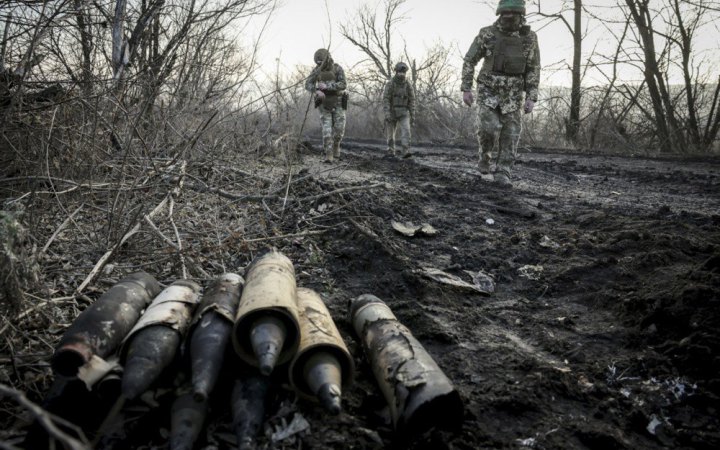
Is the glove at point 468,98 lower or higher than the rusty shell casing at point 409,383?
higher

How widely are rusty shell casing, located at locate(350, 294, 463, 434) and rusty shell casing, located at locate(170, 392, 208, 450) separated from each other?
675 millimetres

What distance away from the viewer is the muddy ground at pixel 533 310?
5.62 ft

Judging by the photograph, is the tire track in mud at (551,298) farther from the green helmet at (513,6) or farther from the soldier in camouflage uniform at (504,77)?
the green helmet at (513,6)

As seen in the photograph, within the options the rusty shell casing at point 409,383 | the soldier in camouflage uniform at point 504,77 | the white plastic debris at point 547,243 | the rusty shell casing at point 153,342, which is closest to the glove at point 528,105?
the soldier in camouflage uniform at point 504,77

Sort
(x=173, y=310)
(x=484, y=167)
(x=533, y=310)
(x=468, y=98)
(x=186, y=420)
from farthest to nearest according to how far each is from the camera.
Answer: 1. (x=484, y=167)
2. (x=468, y=98)
3. (x=533, y=310)
4. (x=173, y=310)
5. (x=186, y=420)

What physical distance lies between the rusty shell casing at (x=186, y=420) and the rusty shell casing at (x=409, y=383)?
675mm

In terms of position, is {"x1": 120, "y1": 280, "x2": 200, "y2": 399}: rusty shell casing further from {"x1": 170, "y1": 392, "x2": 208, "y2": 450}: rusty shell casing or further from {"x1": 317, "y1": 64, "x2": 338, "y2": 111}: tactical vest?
{"x1": 317, "y1": 64, "x2": 338, "y2": 111}: tactical vest

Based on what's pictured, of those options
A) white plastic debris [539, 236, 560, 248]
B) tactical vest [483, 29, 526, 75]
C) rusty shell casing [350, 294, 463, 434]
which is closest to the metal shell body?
rusty shell casing [350, 294, 463, 434]

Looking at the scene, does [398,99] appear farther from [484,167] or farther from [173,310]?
[173,310]

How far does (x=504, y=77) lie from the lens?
6301mm

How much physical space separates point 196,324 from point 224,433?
0.42 meters

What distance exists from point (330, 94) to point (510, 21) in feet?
12.8

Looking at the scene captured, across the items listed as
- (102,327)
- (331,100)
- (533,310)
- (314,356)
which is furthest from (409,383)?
(331,100)

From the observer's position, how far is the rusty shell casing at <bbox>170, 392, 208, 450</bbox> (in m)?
1.50
